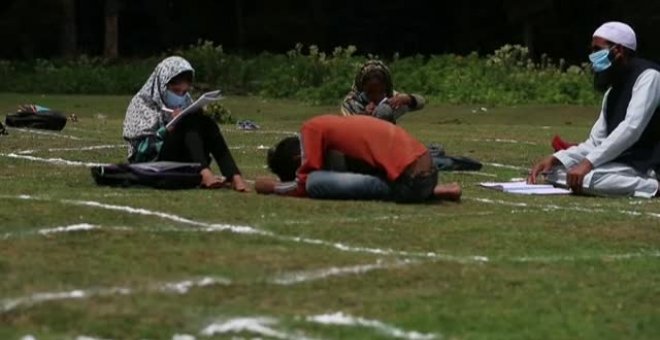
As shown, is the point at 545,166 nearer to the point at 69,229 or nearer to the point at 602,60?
the point at 602,60

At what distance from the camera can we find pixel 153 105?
12.4 metres

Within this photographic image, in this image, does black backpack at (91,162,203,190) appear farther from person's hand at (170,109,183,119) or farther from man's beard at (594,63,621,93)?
man's beard at (594,63,621,93)

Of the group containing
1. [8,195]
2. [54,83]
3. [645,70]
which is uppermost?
[645,70]

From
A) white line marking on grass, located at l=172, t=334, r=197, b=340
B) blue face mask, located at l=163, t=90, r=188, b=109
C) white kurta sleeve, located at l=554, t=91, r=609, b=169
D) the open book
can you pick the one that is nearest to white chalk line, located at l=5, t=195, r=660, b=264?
the open book

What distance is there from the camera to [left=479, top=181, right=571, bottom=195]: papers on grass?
12055mm

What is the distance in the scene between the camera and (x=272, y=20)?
4134 cm

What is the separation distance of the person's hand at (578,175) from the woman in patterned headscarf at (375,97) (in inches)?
59.1

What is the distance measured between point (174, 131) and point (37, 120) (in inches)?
292

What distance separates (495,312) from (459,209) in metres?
3.63

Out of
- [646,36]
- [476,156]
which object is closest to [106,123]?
[476,156]

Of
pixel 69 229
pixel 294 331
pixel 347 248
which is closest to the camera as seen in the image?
pixel 294 331

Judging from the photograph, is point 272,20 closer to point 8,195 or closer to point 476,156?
point 476,156

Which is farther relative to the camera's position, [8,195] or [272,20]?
[272,20]

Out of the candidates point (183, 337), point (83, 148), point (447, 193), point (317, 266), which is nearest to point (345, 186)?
point (447, 193)
